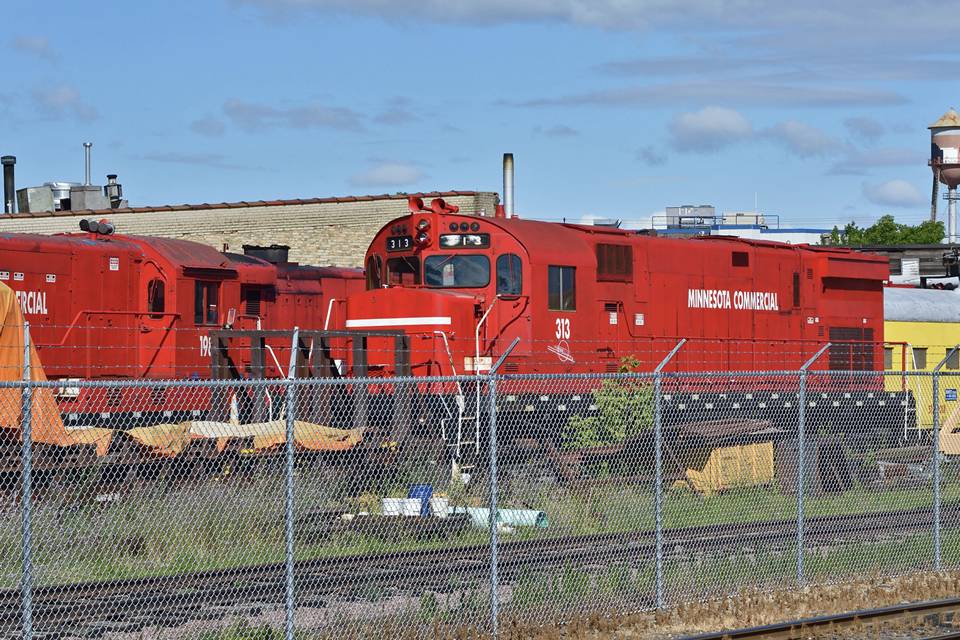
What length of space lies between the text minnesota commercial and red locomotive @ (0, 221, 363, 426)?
21.0 feet

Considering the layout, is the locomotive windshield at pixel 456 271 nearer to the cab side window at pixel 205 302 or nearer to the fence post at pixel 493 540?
the cab side window at pixel 205 302

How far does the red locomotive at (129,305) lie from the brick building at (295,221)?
13917mm

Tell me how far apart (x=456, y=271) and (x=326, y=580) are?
31.2ft

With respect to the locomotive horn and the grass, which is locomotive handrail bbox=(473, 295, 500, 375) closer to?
the locomotive horn

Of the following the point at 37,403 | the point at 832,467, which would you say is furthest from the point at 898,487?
the point at 37,403

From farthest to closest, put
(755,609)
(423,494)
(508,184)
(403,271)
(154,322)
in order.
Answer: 1. (508,184)
2. (154,322)
3. (403,271)
4. (423,494)
5. (755,609)

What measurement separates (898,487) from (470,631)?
322 inches

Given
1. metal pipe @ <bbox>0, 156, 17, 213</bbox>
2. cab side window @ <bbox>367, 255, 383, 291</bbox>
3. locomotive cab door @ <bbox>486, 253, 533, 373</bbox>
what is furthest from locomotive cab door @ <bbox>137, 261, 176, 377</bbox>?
metal pipe @ <bbox>0, 156, 17, 213</bbox>

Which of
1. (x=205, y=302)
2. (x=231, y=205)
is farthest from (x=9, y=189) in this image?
(x=205, y=302)

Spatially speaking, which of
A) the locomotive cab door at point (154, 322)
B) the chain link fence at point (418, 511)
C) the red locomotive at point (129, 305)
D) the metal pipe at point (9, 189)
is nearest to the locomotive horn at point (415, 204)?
the red locomotive at point (129, 305)

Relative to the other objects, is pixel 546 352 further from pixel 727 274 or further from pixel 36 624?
pixel 36 624

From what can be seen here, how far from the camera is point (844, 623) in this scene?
11.3m

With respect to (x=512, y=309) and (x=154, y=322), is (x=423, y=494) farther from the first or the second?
(x=154, y=322)

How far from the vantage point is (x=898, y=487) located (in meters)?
16.5
